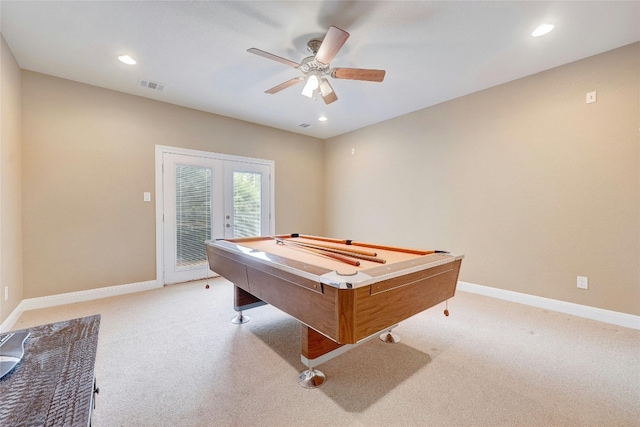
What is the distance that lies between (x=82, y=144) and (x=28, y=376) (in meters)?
3.36

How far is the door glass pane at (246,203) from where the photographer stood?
14.5 ft

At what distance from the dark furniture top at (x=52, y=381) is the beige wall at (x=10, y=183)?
7.06 ft

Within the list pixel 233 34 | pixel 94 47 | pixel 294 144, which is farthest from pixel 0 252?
pixel 294 144

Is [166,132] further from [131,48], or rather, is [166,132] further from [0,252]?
[0,252]

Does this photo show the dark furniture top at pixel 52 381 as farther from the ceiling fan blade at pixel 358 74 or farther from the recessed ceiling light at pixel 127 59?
the recessed ceiling light at pixel 127 59

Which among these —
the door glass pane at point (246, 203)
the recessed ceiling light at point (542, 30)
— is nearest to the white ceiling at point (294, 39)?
the recessed ceiling light at point (542, 30)

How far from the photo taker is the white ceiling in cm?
198

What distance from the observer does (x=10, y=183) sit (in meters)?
2.54

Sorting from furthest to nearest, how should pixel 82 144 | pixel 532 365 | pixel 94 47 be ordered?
pixel 82 144 → pixel 94 47 → pixel 532 365

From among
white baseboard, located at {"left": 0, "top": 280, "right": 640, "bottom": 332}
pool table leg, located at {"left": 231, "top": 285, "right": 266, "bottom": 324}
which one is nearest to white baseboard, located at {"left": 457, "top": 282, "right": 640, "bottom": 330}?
white baseboard, located at {"left": 0, "top": 280, "right": 640, "bottom": 332}

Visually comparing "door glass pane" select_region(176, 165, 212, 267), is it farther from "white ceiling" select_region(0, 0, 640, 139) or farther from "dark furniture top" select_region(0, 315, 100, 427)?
"dark furniture top" select_region(0, 315, 100, 427)

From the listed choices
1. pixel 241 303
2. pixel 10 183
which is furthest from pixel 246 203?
pixel 10 183

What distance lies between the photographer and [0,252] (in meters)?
2.29

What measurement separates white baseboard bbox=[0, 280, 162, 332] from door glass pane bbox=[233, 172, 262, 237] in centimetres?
146
